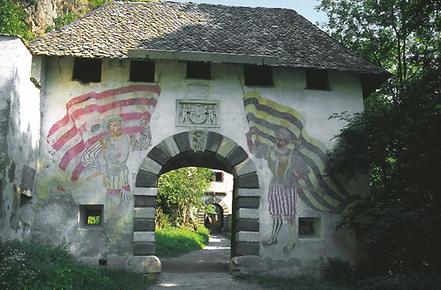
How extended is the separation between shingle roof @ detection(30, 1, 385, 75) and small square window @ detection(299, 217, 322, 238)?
4.21m

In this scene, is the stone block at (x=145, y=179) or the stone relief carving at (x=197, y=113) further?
the stone relief carving at (x=197, y=113)

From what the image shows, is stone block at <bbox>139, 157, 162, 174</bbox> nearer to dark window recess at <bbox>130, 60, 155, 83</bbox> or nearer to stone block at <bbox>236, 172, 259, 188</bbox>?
stone block at <bbox>236, 172, 259, 188</bbox>

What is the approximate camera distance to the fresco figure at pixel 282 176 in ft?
38.5

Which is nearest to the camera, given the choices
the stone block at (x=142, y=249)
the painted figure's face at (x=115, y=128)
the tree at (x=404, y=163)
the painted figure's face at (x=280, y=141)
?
the tree at (x=404, y=163)

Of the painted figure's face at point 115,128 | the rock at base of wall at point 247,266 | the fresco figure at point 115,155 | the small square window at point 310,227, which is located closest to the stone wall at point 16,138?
the fresco figure at point 115,155

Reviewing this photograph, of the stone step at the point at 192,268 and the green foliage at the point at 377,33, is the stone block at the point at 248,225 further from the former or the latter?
the green foliage at the point at 377,33

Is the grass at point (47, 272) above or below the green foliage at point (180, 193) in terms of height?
below

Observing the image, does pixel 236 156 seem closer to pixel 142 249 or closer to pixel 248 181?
pixel 248 181

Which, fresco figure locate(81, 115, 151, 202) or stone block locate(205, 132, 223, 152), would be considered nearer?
fresco figure locate(81, 115, 151, 202)

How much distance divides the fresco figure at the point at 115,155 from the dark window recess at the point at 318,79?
491cm

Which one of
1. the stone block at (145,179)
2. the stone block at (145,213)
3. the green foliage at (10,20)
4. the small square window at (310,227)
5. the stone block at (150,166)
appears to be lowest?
the small square window at (310,227)

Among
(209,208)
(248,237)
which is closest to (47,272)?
(248,237)

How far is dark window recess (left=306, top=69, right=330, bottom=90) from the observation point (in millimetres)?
12922

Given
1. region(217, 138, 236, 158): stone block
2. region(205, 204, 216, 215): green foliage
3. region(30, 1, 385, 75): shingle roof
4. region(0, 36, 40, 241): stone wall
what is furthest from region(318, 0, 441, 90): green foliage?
region(205, 204, 216, 215): green foliage
